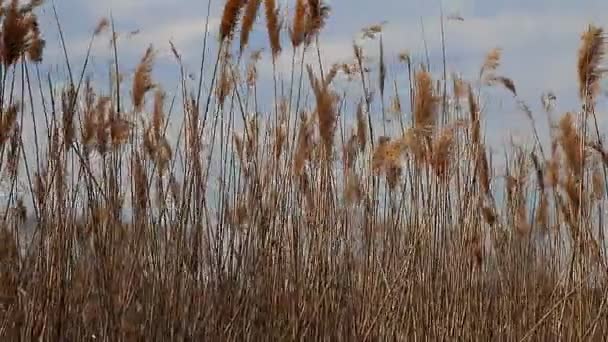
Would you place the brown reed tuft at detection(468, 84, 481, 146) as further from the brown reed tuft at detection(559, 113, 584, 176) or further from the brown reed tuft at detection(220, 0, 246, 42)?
the brown reed tuft at detection(220, 0, 246, 42)

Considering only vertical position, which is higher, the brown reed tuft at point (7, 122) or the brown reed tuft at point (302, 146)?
the brown reed tuft at point (7, 122)

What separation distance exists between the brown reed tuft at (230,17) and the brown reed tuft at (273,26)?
0.47 ft

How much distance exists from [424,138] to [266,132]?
1.51 ft

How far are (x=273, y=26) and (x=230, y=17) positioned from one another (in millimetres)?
189

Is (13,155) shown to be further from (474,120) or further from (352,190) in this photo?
(474,120)

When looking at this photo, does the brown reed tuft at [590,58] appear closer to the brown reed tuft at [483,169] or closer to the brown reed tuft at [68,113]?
the brown reed tuft at [483,169]

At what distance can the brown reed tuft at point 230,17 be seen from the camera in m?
2.24

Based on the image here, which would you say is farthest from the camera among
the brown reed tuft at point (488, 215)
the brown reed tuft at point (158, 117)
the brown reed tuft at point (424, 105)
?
the brown reed tuft at point (488, 215)

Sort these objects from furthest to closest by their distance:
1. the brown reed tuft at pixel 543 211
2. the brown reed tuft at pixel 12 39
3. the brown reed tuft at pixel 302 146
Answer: the brown reed tuft at pixel 543 211, the brown reed tuft at pixel 302 146, the brown reed tuft at pixel 12 39

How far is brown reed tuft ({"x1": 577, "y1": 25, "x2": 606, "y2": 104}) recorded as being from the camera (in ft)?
7.55

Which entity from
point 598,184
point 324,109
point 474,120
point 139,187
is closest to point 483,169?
point 474,120

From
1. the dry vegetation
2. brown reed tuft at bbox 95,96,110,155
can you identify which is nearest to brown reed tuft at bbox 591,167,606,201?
the dry vegetation

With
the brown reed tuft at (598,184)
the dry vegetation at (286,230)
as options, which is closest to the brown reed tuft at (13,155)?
the dry vegetation at (286,230)

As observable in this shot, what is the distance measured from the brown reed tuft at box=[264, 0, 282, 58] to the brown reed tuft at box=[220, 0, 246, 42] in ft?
0.47
